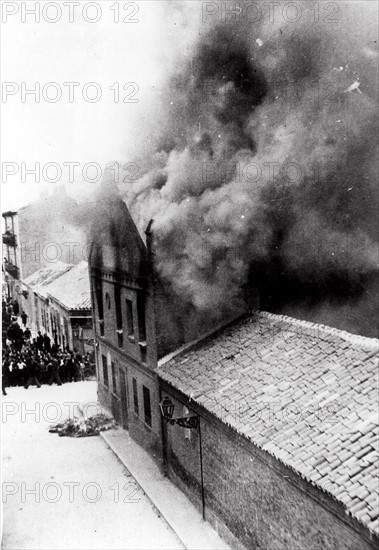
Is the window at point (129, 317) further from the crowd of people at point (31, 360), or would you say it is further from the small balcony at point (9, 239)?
the small balcony at point (9, 239)

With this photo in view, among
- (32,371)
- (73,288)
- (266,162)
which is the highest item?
(266,162)

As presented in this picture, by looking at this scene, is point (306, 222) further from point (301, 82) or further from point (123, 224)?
point (123, 224)

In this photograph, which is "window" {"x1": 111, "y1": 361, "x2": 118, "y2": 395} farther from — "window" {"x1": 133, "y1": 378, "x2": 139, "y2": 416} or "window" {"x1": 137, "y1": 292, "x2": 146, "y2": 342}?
"window" {"x1": 137, "y1": 292, "x2": 146, "y2": 342}

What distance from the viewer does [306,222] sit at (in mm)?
12547

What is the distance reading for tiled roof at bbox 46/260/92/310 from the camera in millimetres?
12562

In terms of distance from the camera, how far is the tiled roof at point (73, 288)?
12.6m

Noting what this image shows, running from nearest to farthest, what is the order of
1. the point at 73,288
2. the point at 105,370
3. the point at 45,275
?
1. the point at 45,275
2. the point at 73,288
3. the point at 105,370

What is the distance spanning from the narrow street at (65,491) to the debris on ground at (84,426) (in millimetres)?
239

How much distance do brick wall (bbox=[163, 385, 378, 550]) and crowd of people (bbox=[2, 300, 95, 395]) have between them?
349cm

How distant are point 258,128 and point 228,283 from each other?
13.2ft

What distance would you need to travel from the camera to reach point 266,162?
1121cm

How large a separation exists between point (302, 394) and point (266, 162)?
16.6 ft

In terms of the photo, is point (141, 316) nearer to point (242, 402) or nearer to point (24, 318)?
point (24, 318)

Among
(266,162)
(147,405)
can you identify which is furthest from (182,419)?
(266,162)
